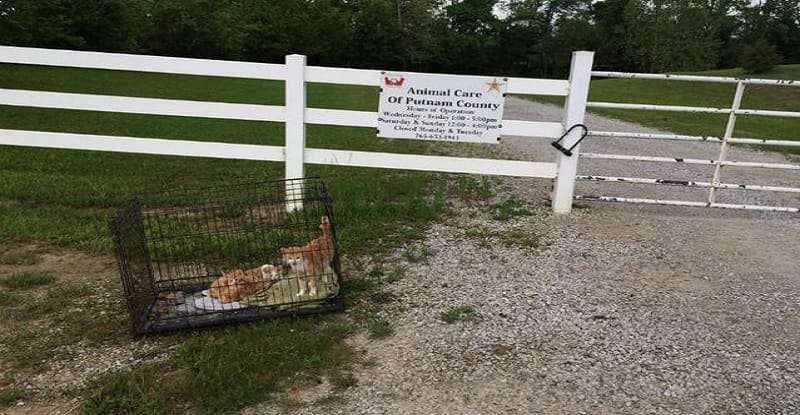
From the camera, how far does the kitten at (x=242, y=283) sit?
12.7ft

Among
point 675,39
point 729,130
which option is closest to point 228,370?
point 729,130

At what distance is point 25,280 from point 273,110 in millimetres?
2665

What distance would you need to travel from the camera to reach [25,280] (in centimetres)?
421

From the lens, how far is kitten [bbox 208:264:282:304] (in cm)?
389

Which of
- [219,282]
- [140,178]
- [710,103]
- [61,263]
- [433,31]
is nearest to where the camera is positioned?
[219,282]

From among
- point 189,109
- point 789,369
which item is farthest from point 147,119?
point 789,369

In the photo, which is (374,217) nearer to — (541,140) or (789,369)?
(789,369)

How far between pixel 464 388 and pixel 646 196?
544 cm

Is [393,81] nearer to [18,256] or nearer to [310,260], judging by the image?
[310,260]

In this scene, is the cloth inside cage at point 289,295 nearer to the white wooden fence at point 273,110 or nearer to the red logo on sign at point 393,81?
the white wooden fence at point 273,110

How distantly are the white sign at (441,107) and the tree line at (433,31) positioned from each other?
24.1 meters

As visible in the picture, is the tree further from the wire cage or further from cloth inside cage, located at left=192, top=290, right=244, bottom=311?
cloth inside cage, located at left=192, top=290, right=244, bottom=311

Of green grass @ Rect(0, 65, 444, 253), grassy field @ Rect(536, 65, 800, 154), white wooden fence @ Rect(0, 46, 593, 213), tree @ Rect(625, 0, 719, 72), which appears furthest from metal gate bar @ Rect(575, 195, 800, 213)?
tree @ Rect(625, 0, 719, 72)

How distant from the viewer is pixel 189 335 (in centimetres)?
355
